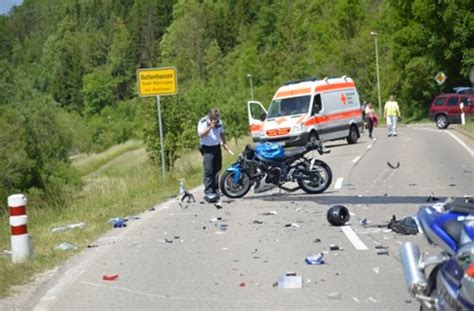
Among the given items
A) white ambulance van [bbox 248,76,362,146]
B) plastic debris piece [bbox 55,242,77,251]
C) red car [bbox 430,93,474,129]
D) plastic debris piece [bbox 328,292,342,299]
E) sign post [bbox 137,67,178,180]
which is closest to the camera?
plastic debris piece [bbox 328,292,342,299]

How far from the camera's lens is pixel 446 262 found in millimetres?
5359

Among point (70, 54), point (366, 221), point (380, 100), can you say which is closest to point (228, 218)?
point (366, 221)

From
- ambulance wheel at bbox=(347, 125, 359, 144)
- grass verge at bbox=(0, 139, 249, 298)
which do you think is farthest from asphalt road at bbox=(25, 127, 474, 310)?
ambulance wheel at bbox=(347, 125, 359, 144)

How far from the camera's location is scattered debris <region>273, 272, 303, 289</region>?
822 cm

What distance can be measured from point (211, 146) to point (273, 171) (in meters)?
1.44

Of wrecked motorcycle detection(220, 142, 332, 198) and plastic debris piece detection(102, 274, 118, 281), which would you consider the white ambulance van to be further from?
plastic debris piece detection(102, 274, 118, 281)

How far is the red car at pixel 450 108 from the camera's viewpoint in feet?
143

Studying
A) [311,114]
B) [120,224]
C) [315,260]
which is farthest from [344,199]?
[311,114]

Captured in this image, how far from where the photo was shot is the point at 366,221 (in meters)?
12.1

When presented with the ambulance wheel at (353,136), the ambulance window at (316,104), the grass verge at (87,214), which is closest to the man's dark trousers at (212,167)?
the grass verge at (87,214)

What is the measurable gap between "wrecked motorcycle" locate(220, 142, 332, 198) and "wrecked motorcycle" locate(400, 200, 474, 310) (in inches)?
401

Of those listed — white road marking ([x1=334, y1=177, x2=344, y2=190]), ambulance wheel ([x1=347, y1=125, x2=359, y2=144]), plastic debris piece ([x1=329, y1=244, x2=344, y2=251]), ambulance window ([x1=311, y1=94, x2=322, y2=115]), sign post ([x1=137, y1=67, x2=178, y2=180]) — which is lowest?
ambulance wheel ([x1=347, y1=125, x2=359, y2=144])

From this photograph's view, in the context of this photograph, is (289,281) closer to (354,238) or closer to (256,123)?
(354,238)

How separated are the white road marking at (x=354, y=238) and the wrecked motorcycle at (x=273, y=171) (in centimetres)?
448
